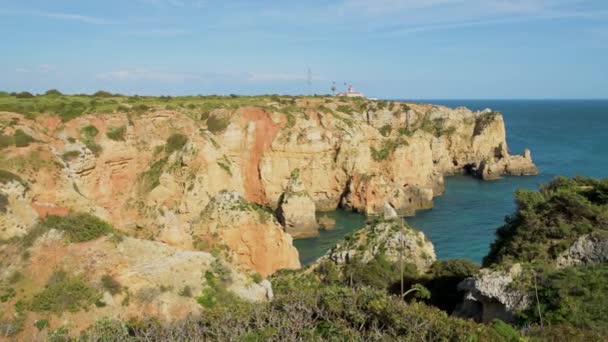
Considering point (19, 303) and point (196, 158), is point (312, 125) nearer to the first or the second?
point (196, 158)

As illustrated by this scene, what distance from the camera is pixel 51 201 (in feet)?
99.2

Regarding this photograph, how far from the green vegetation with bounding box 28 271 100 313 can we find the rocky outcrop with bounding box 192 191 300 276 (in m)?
16.4

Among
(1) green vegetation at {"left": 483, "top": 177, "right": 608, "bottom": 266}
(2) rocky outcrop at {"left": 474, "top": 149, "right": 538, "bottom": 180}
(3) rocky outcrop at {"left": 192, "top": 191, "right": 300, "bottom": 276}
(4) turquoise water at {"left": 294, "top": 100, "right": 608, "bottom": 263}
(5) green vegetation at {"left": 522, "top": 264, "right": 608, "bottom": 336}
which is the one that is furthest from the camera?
(2) rocky outcrop at {"left": 474, "top": 149, "right": 538, "bottom": 180}

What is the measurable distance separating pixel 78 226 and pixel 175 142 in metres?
21.2

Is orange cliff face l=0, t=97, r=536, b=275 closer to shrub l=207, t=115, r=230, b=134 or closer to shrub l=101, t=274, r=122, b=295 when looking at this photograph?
shrub l=207, t=115, r=230, b=134

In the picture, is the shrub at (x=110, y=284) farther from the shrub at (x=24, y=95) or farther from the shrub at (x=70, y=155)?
the shrub at (x=24, y=95)

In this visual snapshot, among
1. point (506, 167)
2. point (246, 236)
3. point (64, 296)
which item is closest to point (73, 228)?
point (64, 296)

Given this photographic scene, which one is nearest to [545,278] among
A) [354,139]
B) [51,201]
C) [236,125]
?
[51,201]

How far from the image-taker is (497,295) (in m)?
21.9

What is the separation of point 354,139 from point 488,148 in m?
35.0

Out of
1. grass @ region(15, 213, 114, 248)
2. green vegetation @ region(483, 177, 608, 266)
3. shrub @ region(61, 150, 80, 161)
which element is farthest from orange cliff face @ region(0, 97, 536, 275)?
green vegetation @ region(483, 177, 608, 266)

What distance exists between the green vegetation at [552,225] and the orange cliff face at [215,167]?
60.0ft

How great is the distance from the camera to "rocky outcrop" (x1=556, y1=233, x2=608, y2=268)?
73.0 ft

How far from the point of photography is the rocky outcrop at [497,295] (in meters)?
21.2
